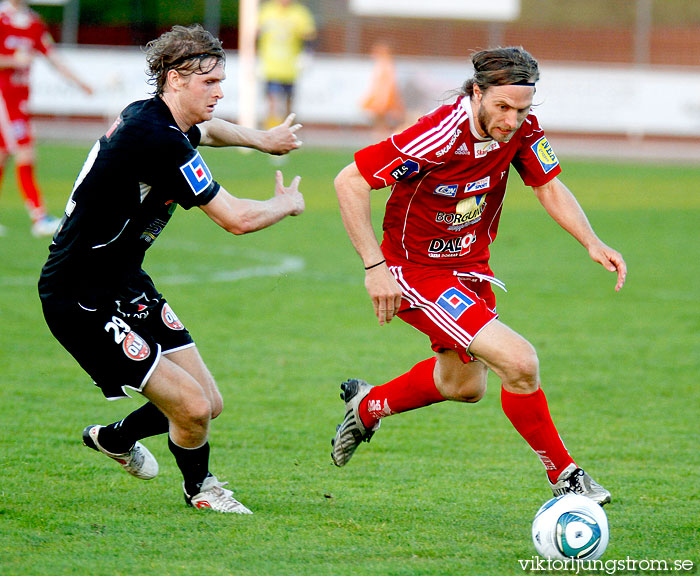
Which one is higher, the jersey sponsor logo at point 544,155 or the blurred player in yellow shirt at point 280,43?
the jersey sponsor logo at point 544,155

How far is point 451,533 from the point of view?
4.28 m

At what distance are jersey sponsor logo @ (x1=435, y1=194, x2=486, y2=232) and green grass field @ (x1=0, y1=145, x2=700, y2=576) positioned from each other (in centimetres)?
95

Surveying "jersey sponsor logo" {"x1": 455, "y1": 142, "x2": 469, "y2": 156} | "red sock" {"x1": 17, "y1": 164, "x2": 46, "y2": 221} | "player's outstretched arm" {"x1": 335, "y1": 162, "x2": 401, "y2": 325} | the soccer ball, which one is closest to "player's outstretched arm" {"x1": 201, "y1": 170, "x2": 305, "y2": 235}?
"player's outstretched arm" {"x1": 335, "y1": 162, "x2": 401, "y2": 325}

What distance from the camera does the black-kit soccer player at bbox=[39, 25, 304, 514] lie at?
4.19 m

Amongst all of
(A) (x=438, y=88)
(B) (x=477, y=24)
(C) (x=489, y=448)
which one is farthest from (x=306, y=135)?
(C) (x=489, y=448)

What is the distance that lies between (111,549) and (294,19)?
63.0 feet

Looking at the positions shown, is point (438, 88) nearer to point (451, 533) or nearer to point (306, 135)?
point (306, 135)

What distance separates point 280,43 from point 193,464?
59.5 ft

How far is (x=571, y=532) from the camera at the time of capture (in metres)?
3.89

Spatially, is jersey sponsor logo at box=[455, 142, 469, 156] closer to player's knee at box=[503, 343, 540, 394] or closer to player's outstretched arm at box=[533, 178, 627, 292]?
player's outstretched arm at box=[533, 178, 627, 292]

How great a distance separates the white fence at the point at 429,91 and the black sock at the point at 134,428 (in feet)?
67.5

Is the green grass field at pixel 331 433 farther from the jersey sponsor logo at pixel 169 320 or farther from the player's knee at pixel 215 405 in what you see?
the jersey sponsor logo at pixel 169 320

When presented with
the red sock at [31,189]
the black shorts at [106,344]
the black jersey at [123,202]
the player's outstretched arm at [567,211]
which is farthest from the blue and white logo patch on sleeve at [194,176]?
the red sock at [31,189]

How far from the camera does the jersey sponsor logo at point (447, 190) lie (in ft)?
15.7
